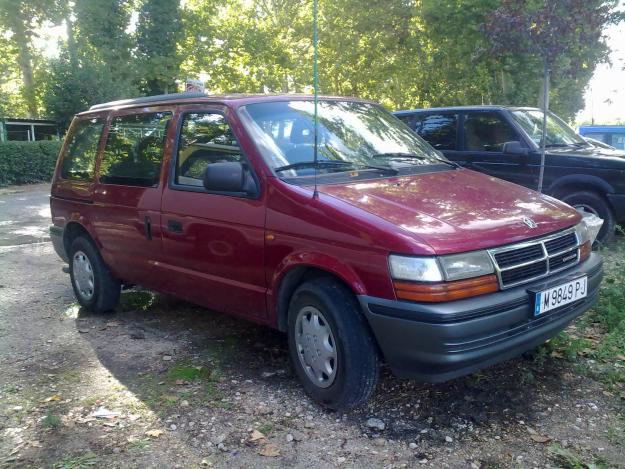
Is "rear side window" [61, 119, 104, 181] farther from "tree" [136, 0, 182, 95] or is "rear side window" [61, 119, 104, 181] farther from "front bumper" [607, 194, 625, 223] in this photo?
"tree" [136, 0, 182, 95]

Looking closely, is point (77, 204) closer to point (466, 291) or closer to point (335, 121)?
point (335, 121)

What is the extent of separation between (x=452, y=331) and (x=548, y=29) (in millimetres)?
A: 4818

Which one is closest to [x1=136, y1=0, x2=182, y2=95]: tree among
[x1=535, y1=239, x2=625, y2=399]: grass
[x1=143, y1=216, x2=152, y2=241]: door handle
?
[x1=143, y1=216, x2=152, y2=241]: door handle

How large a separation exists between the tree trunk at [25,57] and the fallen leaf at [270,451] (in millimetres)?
32693

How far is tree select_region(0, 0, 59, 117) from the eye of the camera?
2984cm

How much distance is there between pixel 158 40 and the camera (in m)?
30.8

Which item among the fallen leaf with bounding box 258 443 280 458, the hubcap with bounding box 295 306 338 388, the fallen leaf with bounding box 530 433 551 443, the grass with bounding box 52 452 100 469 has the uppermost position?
the hubcap with bounding box 295 306 338 388

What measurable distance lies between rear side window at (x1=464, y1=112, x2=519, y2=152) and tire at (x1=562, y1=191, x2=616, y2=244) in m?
1.10

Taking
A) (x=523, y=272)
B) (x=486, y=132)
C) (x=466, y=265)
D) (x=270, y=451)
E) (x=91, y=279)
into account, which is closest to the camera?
(x=466, y=265)

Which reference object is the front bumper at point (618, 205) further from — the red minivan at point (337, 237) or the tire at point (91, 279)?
the tire at point (91, 279)

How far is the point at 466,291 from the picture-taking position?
121 inches

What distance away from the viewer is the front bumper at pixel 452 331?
2.99 meters

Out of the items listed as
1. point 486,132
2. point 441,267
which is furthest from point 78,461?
point 486,132

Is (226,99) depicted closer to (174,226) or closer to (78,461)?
(174,226)
